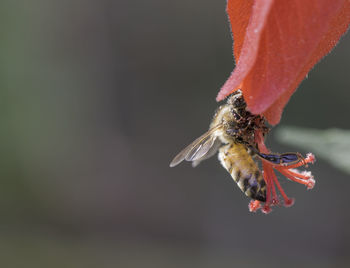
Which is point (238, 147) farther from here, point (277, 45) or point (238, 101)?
point (277, 45)

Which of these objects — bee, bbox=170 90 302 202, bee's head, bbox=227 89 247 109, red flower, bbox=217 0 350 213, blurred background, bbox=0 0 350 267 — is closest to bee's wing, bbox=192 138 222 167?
bee, bbox=170 90 302 202

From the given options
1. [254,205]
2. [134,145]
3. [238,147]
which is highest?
[134,145]

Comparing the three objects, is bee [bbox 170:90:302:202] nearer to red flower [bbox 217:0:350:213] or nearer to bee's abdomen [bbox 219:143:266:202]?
bee's abdomen [bbox 219:143:266:202]

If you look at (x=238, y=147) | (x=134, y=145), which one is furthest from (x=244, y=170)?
(x=134, y=145)

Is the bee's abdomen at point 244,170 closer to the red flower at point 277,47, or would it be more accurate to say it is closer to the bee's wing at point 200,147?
the bee's wing at point 200,147

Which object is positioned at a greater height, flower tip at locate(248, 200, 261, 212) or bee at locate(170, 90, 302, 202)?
bee at locate(170, 90, 302, 202)

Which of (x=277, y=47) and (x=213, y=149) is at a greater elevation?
(x=213, y=149)

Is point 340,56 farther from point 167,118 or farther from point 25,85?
point 25,85
